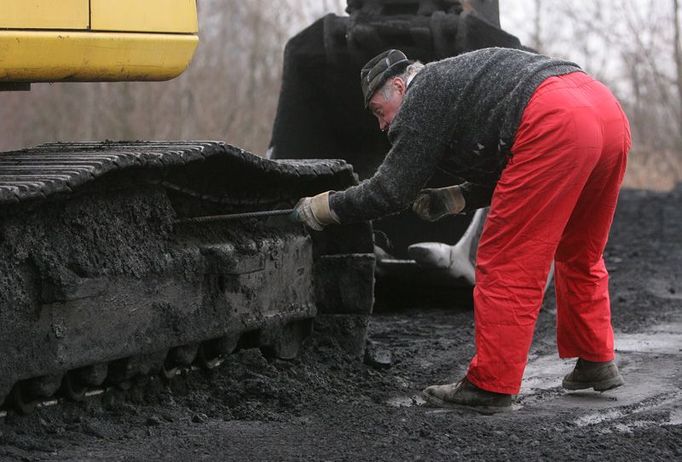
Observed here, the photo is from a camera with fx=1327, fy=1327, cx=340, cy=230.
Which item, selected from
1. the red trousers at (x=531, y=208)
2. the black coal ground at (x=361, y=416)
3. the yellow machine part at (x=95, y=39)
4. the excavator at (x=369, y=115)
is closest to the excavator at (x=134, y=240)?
the yellow machine part at (x=95, y=39)

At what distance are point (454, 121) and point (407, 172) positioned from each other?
0.25m

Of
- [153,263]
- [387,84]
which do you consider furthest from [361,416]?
[387,84]

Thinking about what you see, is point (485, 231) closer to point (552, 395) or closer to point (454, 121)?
point (454, 121)

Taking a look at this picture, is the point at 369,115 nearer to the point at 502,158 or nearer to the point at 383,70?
the point at 383,70

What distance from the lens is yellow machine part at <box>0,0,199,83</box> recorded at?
13.5 feet

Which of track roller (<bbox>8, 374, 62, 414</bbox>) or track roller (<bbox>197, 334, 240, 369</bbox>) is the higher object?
track roller (<bbox>8, 374, 62, 414</bbox>)

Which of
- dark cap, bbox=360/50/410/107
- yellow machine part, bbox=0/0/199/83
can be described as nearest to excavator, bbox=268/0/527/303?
dark cap, bbox=360/50/410/107

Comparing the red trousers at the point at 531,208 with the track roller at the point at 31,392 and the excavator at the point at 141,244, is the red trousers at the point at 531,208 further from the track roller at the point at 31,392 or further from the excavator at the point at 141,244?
the track roller at the point at 31,392

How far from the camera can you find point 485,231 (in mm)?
4816

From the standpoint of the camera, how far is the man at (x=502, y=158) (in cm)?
470

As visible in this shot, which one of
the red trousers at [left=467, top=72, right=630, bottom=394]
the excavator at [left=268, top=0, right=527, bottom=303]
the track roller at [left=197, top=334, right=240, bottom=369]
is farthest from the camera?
the excavator at [left=268, top=0, right=527, bottom=303]

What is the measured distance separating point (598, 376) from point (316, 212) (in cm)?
131

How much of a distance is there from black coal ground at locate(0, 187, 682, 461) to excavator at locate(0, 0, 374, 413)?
0.13 metres

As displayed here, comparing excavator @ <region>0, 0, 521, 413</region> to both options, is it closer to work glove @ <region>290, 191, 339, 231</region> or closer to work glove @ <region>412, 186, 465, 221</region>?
work glove @ <region>290, 191, 339, 231</region>
